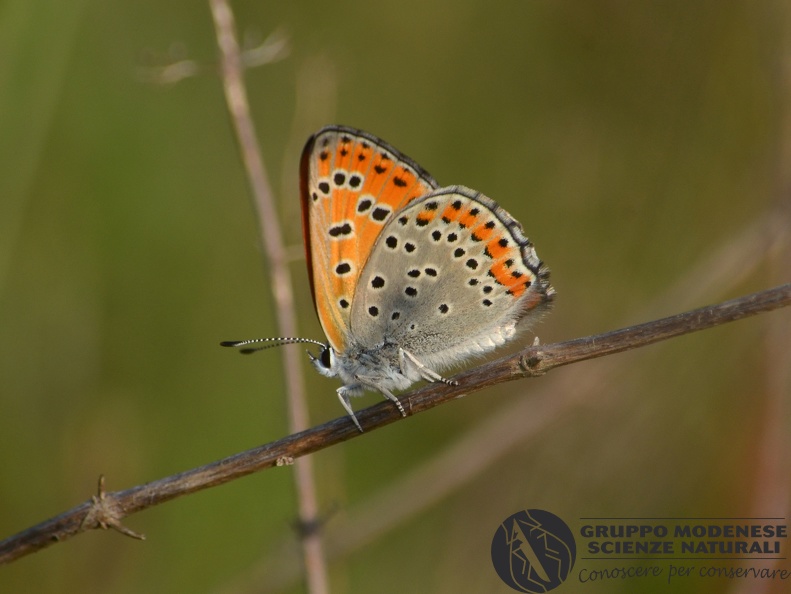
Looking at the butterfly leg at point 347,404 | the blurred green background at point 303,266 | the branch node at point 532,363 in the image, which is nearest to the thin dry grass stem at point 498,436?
the blurred green background at point 303,266

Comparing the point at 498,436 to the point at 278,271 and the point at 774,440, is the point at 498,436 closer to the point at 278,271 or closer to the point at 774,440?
the point at 774,440

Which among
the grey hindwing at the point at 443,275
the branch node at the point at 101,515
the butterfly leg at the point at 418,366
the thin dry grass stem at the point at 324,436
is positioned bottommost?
the branch node at the point at 101,515

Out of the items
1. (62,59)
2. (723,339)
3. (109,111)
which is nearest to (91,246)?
(109,111)

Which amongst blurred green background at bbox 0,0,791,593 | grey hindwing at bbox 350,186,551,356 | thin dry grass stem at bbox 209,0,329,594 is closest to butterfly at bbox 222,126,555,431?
grey hindwing at bbox 350,186,551,356

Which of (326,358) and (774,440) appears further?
(326,358)

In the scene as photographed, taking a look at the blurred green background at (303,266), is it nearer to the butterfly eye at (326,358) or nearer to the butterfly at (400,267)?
the butterfly at (400,267)

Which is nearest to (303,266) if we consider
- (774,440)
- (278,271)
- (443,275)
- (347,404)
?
(278,271)
